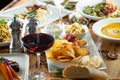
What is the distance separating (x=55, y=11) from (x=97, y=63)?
2.72ft

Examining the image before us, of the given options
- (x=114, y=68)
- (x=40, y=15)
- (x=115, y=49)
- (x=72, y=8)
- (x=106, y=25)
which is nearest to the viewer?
(x=114, y=68)

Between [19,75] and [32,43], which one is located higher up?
[32,43]

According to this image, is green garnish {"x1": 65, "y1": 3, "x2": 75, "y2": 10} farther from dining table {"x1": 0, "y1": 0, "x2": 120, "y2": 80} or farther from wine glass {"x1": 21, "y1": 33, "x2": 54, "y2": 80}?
wine glass {"x1": 21, "y1": 33, "x2": 54, "y2": 80}

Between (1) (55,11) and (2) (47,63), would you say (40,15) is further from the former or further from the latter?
(2) (47,63)

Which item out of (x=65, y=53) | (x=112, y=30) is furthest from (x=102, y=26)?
(x=65, y=53)

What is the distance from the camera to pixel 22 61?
1.42m

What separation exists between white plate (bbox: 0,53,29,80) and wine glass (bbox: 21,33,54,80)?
5cm

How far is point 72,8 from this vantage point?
2.24 metres

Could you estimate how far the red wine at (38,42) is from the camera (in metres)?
1.30

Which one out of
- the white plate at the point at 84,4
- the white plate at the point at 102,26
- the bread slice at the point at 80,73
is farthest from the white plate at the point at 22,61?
the white plate at the point at 84,4

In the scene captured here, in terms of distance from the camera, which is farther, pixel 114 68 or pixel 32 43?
pixel 114 68

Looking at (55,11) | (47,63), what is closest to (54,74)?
(47,63)

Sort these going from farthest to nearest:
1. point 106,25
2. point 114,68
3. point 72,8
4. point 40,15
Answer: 1. point 72,8
2. point 40,15
3. point 106,25
4. point 114,68

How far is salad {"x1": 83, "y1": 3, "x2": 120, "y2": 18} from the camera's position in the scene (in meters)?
2.12
